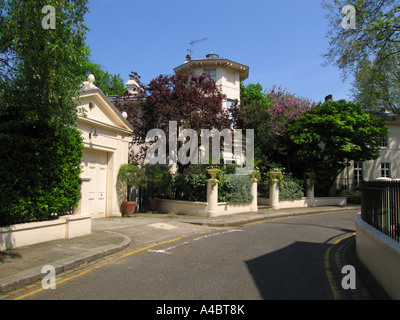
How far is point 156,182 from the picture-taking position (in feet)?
52.1

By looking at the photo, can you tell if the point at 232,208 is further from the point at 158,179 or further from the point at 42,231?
the point at 42,231

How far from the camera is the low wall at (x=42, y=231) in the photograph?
23.1ft

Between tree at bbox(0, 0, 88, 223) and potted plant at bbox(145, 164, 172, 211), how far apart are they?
22.2ft

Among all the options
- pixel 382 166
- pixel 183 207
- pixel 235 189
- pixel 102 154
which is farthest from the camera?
pixel 382 166

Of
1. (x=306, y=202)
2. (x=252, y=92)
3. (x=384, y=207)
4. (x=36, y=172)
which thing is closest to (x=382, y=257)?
(x=384, y=207)

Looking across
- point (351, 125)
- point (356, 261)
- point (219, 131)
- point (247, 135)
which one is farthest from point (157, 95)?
point (351, 125)

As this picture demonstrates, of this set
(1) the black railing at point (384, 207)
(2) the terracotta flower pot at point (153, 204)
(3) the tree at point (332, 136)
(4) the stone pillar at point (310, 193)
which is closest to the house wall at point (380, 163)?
A: (3) the tree at point (332, 136)

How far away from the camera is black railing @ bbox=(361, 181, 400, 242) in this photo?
515 centimetres

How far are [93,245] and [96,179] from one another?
585 cm

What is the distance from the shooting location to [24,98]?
628 cm

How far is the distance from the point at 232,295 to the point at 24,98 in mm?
5402

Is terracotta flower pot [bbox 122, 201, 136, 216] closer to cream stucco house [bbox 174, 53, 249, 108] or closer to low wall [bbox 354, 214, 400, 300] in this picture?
low wall [bbox 354, 214, 400, 300]

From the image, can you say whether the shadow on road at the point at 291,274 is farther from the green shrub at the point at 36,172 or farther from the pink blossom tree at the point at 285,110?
the pink blossom tree at the point at 285,110

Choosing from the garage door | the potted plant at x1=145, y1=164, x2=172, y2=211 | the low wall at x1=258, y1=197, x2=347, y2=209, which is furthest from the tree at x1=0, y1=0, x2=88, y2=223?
the low wall at x1=258, y1=197, x2=347, y2=209
